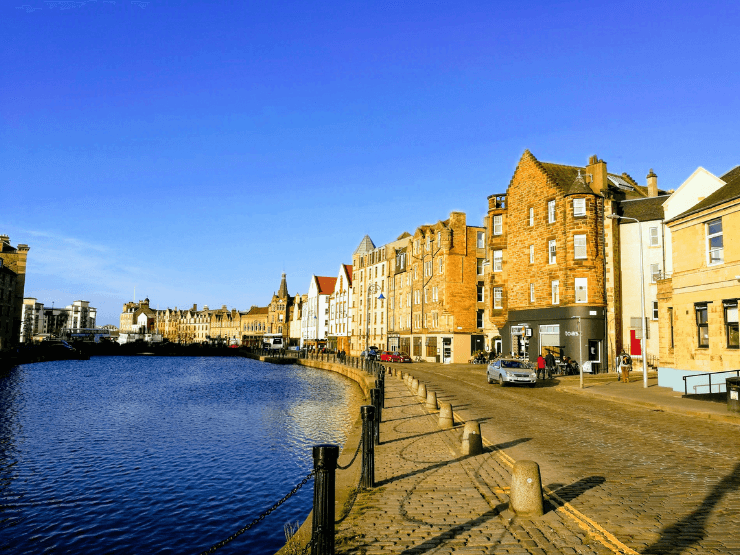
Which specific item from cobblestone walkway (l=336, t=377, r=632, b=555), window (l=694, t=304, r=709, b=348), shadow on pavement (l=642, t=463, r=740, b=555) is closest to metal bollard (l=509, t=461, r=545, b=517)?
cobblestone walkway (l=336, t=377, r=632, b=555)

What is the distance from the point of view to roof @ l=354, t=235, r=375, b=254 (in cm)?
9204

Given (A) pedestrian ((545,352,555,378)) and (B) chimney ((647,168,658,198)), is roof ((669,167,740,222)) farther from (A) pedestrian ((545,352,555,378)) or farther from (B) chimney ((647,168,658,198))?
(B) chimney ((647,168,658,198))

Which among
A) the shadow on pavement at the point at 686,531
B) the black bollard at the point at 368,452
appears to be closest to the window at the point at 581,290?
the shadow on pavement at the point at 686,531

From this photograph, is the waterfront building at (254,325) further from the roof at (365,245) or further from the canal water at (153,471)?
the canal water at (153,471)

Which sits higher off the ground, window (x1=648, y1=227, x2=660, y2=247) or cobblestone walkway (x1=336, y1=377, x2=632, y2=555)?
window (x1=648, y1=227, x2=660, y2=247)

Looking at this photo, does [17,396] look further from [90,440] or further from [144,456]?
[144,456]

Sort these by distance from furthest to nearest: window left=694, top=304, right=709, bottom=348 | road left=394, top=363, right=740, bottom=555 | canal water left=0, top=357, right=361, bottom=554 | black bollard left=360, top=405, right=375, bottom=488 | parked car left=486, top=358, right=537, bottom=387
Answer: parked car left=486, top=358, right=537, bottom=387, window left=694, top=304, right=709, bottom=348, canal water left=0, top=357, right=361, bottom=554, black bollard left=360, top=405, right=375, bottom=488, road left=394, top=363, right=740, bottom=555

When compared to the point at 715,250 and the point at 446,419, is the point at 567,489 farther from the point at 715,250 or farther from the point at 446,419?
the point at 715,250

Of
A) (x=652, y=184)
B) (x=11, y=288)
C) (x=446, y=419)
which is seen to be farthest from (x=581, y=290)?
(x=11, y=288)

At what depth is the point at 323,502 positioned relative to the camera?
6441 mm

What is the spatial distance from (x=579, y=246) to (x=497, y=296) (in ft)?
34.7

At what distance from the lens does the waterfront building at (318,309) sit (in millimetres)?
108869

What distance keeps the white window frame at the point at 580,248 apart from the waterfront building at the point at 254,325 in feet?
403

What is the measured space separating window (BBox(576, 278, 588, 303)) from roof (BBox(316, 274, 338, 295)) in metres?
73.2
